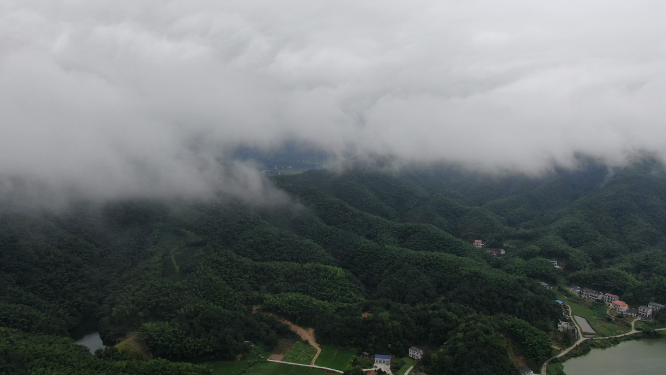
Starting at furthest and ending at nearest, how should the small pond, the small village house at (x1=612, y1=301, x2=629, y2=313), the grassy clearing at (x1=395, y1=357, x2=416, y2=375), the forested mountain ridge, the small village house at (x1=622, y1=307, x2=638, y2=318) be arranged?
the small village house at (x1=612, y1=301, x2=629, y2=313)
the small village house at (x1=622, y1=307, x2=638, y2=318)
the small pond
the forested mountain ridge
the grassy clearing at (x1=395, y1=357, x2=416, y2=375)

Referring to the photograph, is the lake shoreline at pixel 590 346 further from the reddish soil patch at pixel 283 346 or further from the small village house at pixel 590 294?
the reddish soil patch at pixel 283 346

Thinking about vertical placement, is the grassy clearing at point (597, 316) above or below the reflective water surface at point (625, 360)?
above

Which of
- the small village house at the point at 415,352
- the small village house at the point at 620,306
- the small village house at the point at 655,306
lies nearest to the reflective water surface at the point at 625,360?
the small village house at the point at 655,306

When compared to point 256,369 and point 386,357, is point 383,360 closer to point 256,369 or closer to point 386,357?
point 386,357

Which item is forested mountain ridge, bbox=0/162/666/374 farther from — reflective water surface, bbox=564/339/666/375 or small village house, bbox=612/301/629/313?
reflective water surface, bbox=564/339/666/375

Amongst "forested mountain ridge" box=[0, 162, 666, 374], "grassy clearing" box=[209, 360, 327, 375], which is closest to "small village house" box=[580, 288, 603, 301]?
"forested mountain ridge" box=[0, 162, 666, 374]

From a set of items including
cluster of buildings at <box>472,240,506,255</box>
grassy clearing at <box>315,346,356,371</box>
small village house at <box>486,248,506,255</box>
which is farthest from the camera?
cluster of buildings at <box>472,240,506,255</box>
